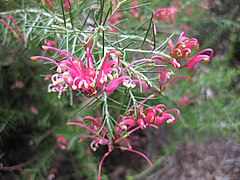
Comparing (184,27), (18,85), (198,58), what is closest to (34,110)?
(18,85)

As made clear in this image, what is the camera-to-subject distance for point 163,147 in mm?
1906

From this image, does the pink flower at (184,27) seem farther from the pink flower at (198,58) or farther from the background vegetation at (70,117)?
the pink flower at (198,58)

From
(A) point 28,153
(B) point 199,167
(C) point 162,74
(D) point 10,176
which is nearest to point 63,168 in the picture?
(A) point 28,153

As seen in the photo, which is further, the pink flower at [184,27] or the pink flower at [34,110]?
the pink flower at [184,27]

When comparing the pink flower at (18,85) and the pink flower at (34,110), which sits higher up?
the pink flower at (18,85)

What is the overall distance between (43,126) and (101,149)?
0.48 metres

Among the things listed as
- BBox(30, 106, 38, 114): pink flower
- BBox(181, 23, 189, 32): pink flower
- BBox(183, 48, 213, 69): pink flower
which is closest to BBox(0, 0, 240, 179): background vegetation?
BBox(30, 106, 38, 114): pink flower

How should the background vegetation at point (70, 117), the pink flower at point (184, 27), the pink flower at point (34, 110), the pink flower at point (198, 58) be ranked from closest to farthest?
the pink flower at point (198, 58) < the background vegetation at point (70, 117) < the pink flower at point (34, 110) < the pink flower at point (184, 27)

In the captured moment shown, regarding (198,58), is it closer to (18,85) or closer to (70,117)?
(70,117)

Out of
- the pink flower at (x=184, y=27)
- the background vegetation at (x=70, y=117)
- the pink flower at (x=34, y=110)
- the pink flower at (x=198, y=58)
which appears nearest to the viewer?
the pink flower at (x=198, y=58)

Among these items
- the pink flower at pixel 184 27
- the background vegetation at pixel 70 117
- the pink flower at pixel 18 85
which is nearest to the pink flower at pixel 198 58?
the background vegetation at pixel 70 117

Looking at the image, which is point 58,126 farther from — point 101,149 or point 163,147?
point 163,147

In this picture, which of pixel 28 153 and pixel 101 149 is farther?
pixel 101 149

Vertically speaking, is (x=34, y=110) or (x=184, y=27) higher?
(x=184, y=27)
